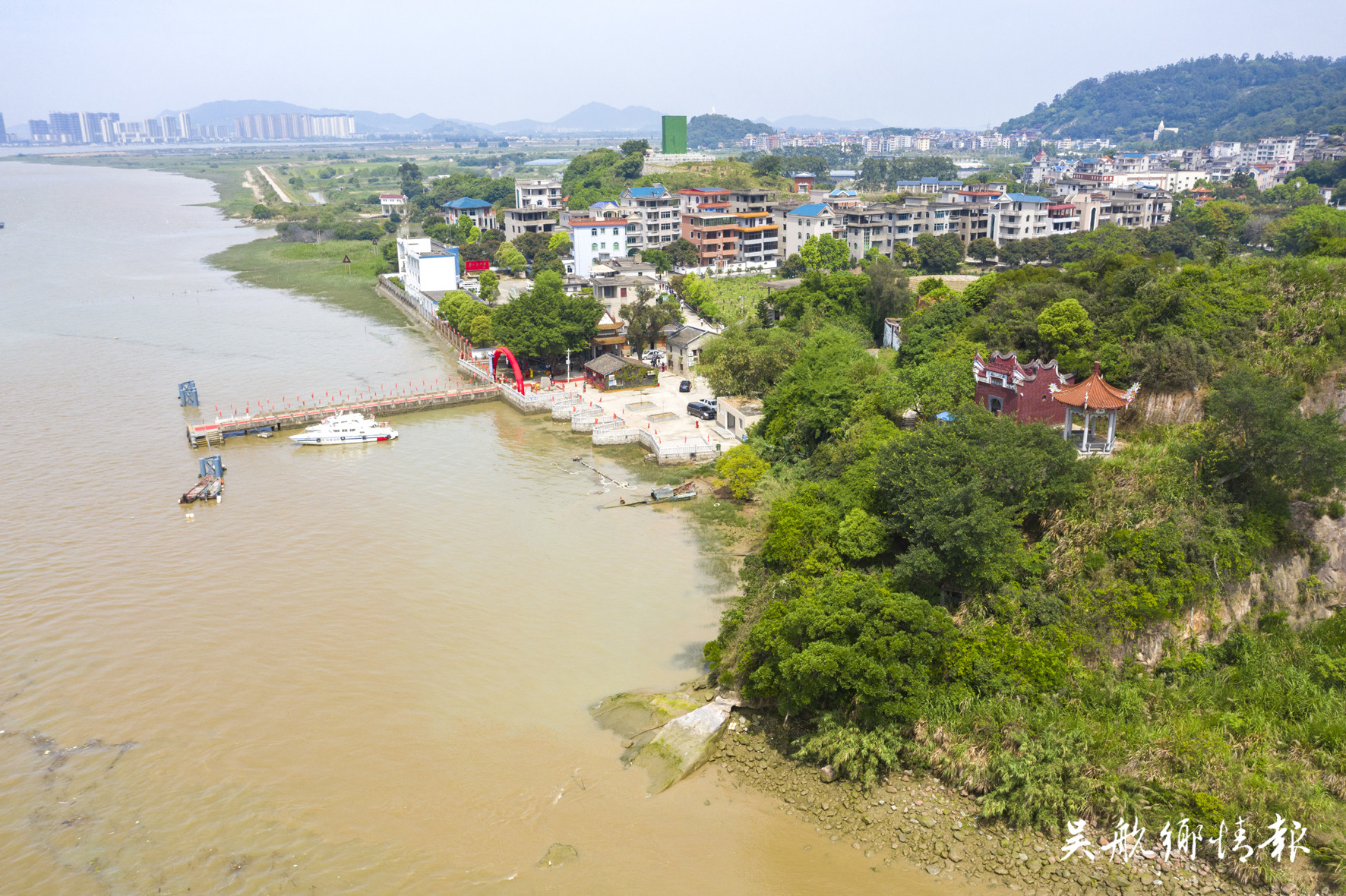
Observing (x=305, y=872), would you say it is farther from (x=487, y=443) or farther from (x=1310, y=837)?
(x=487, y=443)

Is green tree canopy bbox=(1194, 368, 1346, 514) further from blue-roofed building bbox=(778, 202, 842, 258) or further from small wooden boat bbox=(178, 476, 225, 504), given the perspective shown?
blue-roofed building bbox=(778, 202, 842, 258)

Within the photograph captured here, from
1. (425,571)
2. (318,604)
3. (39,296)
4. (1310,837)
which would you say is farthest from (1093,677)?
(39,296)

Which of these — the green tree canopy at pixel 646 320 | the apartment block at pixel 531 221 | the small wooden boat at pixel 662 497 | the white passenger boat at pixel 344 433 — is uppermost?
the apartment block at pixel 531 221

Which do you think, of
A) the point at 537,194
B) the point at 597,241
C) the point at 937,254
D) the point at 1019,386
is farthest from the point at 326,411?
the point at 537,194

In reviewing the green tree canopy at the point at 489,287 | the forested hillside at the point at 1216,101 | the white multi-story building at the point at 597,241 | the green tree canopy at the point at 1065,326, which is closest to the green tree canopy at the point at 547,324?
the green tree canopy at the point at 489,287

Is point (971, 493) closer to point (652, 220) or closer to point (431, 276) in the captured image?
point (431, 276)

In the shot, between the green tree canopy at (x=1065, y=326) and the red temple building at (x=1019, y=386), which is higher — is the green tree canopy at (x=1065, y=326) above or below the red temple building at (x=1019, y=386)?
above

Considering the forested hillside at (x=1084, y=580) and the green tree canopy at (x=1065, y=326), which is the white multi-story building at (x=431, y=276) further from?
the green tree canopy at (x=1065, y=326)
